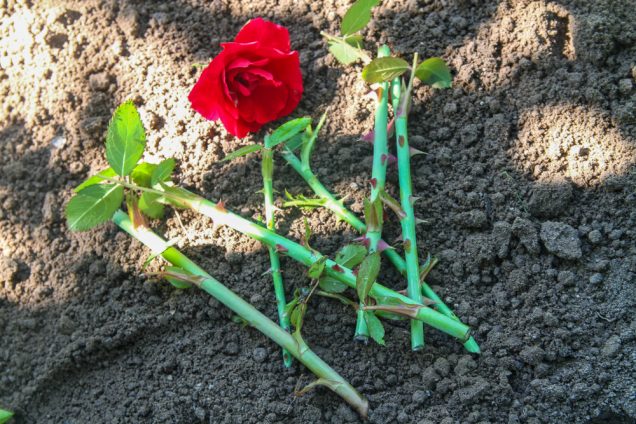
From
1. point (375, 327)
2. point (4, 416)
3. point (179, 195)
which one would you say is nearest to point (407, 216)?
point (375, 327)

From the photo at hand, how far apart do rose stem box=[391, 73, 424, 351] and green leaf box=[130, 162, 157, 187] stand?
0.61m

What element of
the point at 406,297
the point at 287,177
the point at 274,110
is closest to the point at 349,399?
the point at 406,297

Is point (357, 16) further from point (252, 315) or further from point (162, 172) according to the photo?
point (252, 315)

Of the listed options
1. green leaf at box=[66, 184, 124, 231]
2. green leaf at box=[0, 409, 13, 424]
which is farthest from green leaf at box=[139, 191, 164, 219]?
green leaf at box=[0, 409, 13, 424]

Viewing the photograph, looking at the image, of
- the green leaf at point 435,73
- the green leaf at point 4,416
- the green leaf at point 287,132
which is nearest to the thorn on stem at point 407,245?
the green leaf at point 287,132

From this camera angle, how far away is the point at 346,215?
1784 millimetres

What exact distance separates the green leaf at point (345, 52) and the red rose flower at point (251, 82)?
0.42 ft

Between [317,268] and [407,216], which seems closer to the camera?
[317,268]

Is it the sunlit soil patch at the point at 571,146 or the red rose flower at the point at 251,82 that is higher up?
the red rose flower at the point at 251,82

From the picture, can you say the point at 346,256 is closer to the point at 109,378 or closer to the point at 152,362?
the point at 152,362

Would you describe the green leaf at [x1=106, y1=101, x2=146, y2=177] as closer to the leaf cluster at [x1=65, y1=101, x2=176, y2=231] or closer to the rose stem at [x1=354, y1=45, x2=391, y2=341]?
the leaf cluster at [x1=65, y1=101, x2=176, y2=231]

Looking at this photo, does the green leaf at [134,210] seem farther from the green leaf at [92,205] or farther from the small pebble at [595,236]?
the small pebble at [595,236]

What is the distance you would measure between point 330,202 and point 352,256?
0.17 m

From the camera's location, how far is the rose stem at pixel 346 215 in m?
1.68
